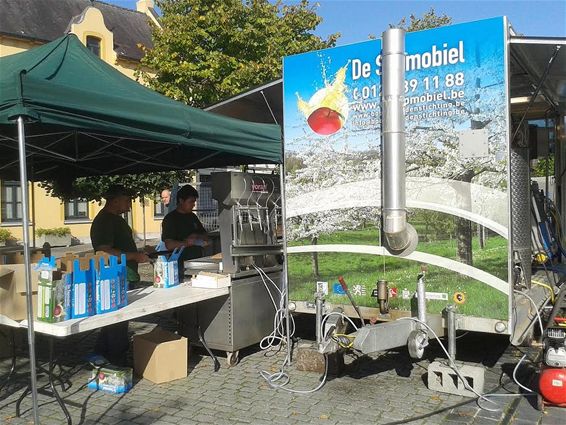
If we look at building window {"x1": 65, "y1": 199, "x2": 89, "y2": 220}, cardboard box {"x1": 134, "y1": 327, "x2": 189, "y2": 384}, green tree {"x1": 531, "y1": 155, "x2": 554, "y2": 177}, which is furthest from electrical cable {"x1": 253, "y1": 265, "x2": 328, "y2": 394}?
building window {"x1": 65, "y1": 199, "x2": 89, "y2": 220}

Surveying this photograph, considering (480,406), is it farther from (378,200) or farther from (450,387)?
(378,200)

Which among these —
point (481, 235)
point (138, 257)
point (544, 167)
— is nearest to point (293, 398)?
point (481, 235)

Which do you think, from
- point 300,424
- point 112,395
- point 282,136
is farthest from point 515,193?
point 112,395

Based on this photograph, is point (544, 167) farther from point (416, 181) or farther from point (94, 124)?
point (94, 124)

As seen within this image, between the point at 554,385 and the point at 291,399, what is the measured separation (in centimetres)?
197

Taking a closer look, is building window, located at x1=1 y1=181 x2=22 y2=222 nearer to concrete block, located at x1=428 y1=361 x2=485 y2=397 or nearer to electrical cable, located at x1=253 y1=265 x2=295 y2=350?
electrical cable, located at x1=253 y1=265 x2=295 y2=350

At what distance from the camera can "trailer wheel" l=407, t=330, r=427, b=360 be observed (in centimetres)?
432

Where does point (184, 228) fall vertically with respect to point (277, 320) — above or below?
above

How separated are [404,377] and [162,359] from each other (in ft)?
7.13

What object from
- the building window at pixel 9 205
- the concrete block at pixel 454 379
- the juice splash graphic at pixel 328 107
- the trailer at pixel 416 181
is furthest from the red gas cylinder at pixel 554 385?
the building window at pixel 9 205

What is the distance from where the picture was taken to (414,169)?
15.1ft

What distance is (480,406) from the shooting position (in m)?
4.25

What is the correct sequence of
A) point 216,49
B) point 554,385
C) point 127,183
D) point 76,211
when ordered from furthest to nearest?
point 76,211 < point 216,49 < point 127,183 < point 554,385

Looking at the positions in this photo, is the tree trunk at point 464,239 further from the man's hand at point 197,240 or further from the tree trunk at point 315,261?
the man's hand at point 197,240
